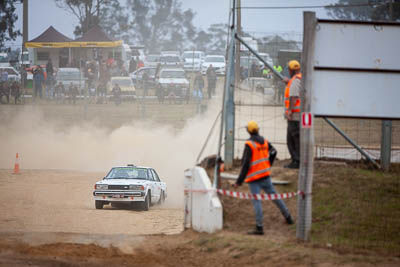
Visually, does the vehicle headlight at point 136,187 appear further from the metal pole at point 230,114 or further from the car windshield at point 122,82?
the car windshield at point 122,82

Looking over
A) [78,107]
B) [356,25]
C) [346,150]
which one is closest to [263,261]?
[356,25]

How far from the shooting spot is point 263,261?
8656 millimetres

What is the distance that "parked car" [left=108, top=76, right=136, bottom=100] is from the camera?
103 feet

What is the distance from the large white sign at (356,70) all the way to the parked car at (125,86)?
2229 cm

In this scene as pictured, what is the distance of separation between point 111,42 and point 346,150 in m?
27.2

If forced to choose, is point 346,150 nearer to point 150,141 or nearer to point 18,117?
point 150,141

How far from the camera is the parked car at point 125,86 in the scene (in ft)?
103

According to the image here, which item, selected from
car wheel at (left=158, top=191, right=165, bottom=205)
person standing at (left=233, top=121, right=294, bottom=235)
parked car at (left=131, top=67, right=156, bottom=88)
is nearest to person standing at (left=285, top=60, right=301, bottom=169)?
person standing at (left=233, top=121, right=294, bottom=235)

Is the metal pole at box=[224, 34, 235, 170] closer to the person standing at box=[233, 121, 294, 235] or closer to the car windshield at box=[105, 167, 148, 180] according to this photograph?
the person standing at box=[233, 121, 294, 235]

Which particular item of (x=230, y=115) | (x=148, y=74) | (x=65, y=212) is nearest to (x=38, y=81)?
(x=148, y=74)

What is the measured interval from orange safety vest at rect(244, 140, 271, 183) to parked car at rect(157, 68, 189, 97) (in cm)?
1976

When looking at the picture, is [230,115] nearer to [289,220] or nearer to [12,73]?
[289,220]

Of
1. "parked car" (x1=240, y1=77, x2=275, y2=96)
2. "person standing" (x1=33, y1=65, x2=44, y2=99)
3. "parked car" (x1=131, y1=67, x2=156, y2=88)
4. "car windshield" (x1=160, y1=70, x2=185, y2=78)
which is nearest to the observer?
"parked car" (x1=240, y1=77, x2=275, y2=96)

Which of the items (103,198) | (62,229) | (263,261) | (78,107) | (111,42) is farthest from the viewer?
(111,42)
